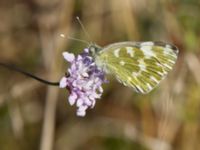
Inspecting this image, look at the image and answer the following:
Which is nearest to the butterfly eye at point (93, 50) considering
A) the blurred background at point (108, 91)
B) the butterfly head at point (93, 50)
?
the butterfly head at point (93, 50)

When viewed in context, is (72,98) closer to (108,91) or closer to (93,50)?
(93,50)

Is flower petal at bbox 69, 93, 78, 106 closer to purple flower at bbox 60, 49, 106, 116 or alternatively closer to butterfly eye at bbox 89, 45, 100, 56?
purple flower at bbox 60, 49, 106, 116

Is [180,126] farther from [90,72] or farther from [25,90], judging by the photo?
[90,72]

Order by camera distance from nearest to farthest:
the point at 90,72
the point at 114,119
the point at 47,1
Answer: the point at 90,72 < the point at 114,119 < the point at 47,1

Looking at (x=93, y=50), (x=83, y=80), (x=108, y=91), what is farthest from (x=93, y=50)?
(x=108, y=91)

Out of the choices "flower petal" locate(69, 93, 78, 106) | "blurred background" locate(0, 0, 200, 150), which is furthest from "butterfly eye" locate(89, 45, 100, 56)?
"blurred background" locate(0, 0, 200, 150)

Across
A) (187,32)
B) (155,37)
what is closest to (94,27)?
(155,37)
